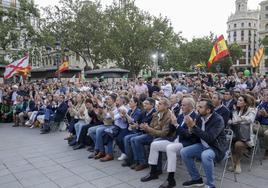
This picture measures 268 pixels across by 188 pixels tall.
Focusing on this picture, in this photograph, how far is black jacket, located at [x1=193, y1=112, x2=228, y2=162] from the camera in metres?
4.38

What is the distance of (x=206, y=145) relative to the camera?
4586mm

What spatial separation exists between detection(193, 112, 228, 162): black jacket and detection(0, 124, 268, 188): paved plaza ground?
646 mm

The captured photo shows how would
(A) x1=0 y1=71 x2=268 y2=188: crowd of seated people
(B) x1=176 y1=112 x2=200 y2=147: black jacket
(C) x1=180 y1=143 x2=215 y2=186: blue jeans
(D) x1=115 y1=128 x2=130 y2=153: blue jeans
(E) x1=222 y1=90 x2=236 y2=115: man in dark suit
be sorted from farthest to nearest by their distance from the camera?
(E) x1=222 y1=90 x2=236 y2=115: man in dark suit, (D) x1=115 y1=128 x2=130 y2=153: blue jeans, (B) x1=176 y1=112 x2=200 y2=147: black jacket, (A) x1=0 y1=71 x2=268 y2=188: crowd of seated people, (C) x1=180 y1=143 x2=215 y2=186: blue jeans

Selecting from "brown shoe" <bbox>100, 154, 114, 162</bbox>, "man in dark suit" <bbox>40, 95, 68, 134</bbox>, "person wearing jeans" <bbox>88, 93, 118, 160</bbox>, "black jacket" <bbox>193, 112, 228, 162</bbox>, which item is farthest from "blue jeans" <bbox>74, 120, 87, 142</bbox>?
"black jacket" <bbox>193, 112, 228, 162</bbox>

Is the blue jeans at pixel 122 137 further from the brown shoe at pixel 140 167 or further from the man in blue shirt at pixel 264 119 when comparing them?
the man in blue shirt at pixel 264 119

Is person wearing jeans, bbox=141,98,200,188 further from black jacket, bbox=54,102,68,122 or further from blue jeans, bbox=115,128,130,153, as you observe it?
black jacket, bbox=54,102,68,122

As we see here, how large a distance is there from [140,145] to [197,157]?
4.36 ft

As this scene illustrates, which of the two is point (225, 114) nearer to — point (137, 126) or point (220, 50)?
point (137, 126)

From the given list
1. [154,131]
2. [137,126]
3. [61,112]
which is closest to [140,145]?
[137,126]

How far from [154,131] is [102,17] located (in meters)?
30.8

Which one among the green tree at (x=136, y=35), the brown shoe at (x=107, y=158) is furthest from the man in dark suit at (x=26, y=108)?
the green tree at (x=136, y=35)

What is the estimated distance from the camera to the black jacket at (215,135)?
438cm

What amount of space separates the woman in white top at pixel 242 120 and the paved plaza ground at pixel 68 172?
1.04ft

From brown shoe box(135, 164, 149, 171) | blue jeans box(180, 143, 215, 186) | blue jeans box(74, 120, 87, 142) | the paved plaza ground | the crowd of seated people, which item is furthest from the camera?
blue jeans box(74, 120, 87, 142)
